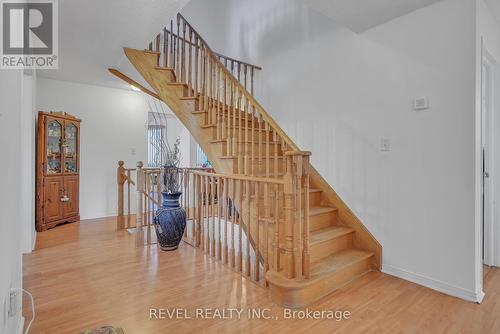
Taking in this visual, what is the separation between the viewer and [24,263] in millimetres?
2764

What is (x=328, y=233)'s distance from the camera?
2789 millimetres

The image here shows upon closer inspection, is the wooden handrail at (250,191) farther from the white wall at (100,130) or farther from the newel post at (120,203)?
the white wall at (100,130)

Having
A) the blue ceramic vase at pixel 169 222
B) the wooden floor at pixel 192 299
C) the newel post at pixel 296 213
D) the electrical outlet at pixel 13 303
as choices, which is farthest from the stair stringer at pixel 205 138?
the electrical outlet at pixel 13 303

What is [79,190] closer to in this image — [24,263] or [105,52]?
[24,263]

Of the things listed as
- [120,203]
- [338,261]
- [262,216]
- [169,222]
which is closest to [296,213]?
[262,216]

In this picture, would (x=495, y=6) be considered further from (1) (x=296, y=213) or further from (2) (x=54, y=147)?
(2) (x=54, y=147)

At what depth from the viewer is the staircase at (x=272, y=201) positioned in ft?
6.75

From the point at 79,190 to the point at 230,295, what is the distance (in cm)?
388

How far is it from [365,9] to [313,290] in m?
2.42

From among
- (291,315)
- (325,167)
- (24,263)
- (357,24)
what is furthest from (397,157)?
(24,263)

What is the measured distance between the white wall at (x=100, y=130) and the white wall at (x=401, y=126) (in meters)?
3.34

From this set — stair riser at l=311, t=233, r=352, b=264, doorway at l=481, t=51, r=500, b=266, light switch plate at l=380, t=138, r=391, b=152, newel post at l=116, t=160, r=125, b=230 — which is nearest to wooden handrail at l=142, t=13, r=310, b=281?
stair riser at l=311, t=233, r=352, b=264

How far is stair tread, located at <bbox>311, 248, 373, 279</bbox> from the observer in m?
2.27

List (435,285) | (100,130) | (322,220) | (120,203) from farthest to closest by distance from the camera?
(100,130) < (120,203) < (322,220) < (435,285)
